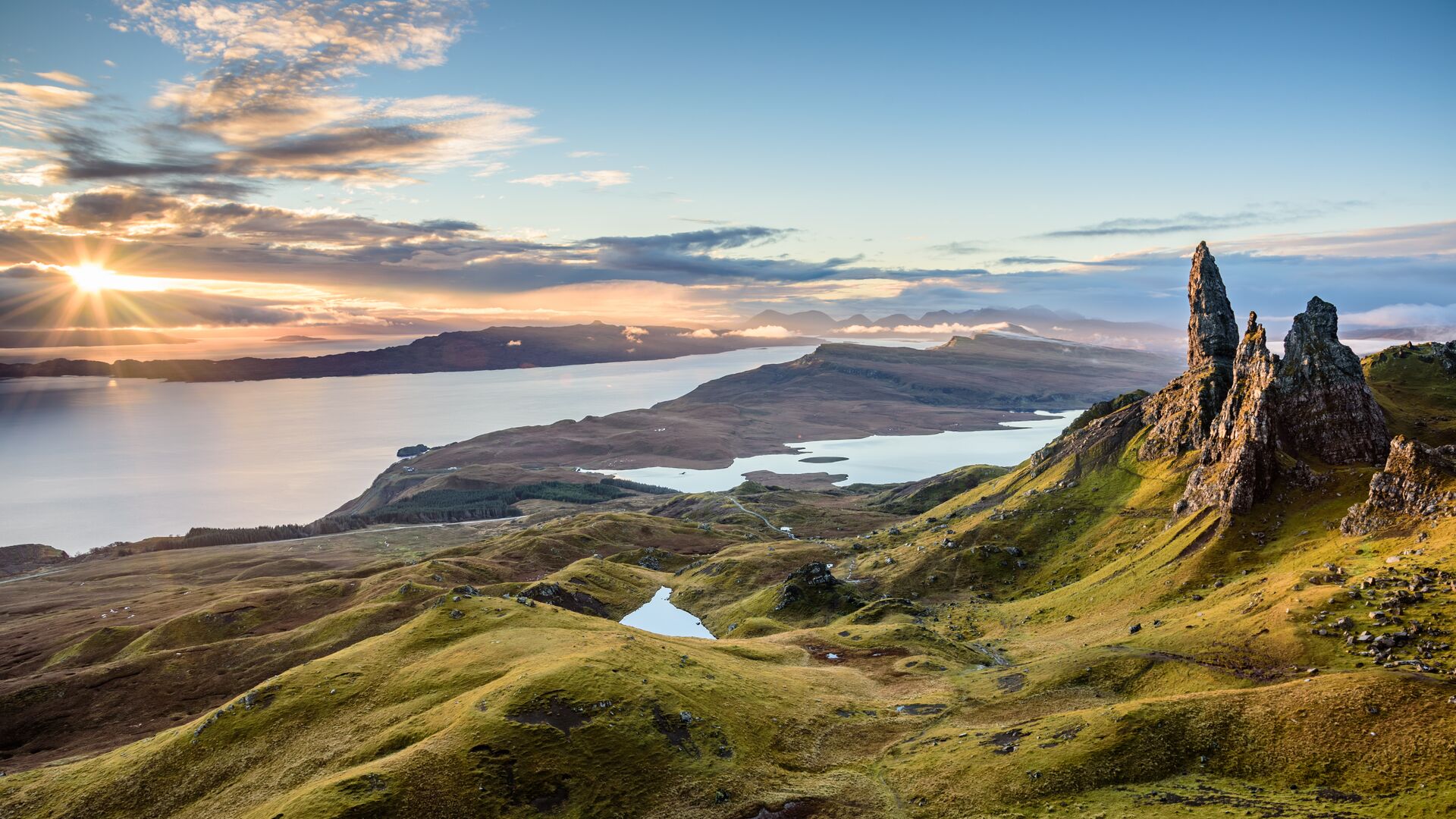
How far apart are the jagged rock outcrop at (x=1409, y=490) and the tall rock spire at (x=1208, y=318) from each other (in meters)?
80.2

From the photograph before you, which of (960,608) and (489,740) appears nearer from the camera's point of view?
(489,740)

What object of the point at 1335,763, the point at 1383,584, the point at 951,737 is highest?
the point at 1383,584

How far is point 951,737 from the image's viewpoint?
81.1 m

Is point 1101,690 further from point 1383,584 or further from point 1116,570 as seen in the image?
point 1116,570

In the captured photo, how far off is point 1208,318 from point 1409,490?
317 ft

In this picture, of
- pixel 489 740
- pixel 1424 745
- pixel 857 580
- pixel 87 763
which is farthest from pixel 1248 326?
pixel 87 763

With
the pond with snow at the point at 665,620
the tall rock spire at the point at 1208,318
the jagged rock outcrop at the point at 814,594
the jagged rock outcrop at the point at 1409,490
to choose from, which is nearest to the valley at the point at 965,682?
the jagged rock outcrop at the point at 1409,490

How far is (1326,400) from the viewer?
134m

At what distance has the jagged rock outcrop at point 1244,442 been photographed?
128 m

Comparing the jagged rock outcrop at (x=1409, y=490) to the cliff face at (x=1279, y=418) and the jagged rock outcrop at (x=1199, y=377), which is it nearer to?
the cliff face at (x=1279, y=418)

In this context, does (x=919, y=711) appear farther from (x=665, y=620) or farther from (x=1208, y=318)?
(x=1208, y=318)

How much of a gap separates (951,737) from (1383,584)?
51499 millimetres

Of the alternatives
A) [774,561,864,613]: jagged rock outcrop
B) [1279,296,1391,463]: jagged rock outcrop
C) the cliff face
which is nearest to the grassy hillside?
the cliff face

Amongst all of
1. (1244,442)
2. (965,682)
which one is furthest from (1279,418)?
(965,682)
